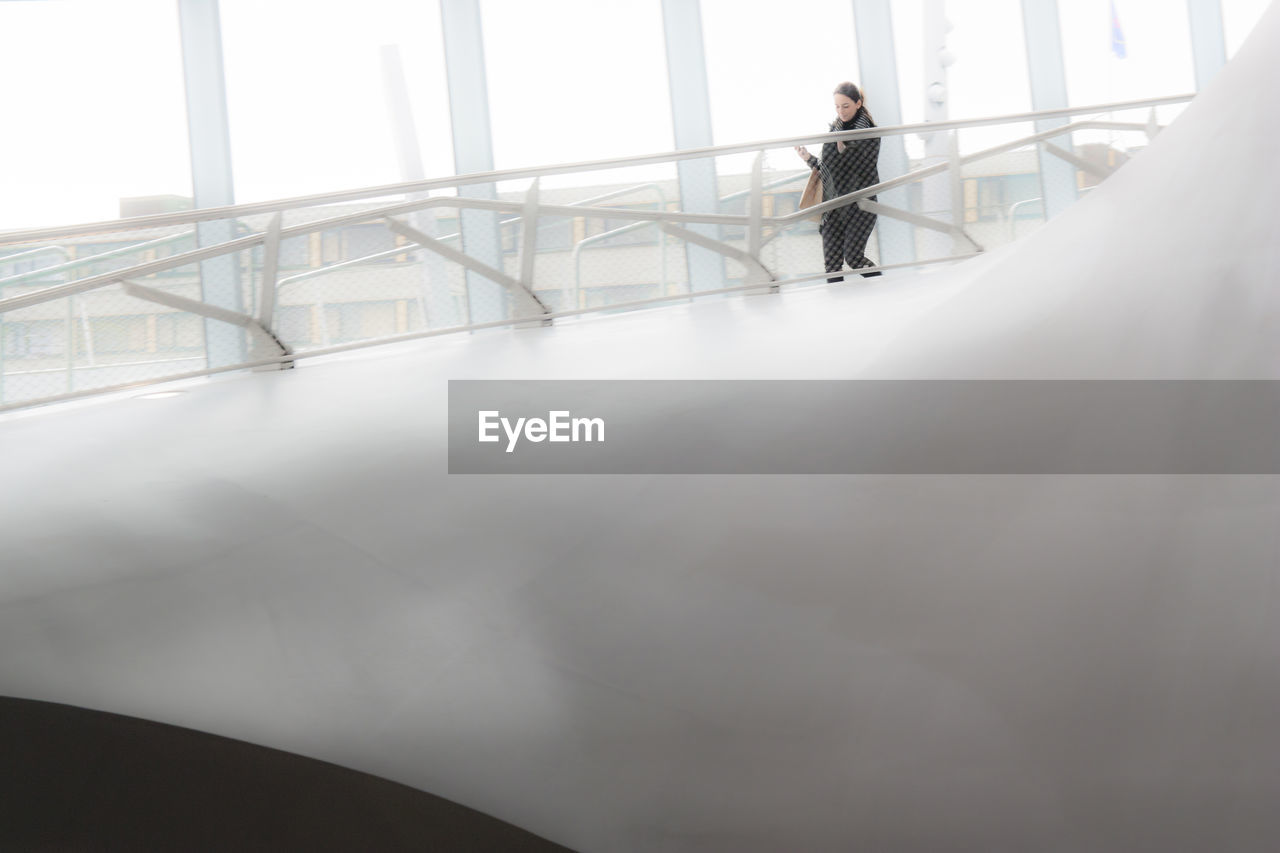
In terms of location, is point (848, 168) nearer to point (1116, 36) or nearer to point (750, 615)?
point (750, 615)

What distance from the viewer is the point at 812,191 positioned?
20.0 feet

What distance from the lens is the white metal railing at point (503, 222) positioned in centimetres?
511

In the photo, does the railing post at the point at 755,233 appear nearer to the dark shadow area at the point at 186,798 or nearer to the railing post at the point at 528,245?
the railing post at the point at 528,245

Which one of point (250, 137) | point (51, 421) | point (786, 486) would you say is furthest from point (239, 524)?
point (250, 137)

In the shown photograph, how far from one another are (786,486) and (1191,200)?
2278mm

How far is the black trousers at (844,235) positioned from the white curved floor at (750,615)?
4.61ft

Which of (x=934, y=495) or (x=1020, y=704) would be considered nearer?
(x=1020, y=704)

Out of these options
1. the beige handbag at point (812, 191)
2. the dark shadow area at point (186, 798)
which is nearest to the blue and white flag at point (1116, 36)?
the beige handbag at point (812, 191)

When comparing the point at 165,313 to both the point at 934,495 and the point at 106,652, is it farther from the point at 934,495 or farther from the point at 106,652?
the point at 934,495

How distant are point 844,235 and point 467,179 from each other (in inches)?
99.5

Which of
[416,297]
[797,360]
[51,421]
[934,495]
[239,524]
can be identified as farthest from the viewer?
[416,297]

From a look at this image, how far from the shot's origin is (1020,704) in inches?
143
